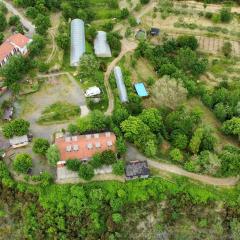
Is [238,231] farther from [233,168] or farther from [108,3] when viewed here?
[108,3]

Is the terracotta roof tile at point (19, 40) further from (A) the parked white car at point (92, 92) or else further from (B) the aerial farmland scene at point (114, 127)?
(A) the parked white car at point (92, 92)

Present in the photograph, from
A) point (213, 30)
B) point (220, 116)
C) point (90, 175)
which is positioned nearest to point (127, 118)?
point (90, 175)

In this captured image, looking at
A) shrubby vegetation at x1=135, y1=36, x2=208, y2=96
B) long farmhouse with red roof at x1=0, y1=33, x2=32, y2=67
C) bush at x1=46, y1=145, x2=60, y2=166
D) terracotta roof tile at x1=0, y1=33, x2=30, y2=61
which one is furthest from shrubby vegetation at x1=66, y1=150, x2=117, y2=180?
terracotta roof tile at x1=0, y1=33, x2=30, y2=61

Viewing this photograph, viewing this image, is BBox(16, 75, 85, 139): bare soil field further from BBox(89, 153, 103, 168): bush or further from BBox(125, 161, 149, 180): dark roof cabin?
BBox(125, 161, 149, 180): dark roof cabin

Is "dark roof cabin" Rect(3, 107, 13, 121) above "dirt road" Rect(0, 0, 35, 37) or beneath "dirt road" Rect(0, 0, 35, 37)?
beneath

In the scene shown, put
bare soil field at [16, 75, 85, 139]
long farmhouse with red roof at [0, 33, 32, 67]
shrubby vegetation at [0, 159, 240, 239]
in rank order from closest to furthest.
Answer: shrubby vegetation at [0, 159, 240, 239] → bare soil field at [16, 75, 85, 139] → long farmhouse with red roof at [0, 33, 32, 67]

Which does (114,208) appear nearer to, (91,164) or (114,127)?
(91,164)
